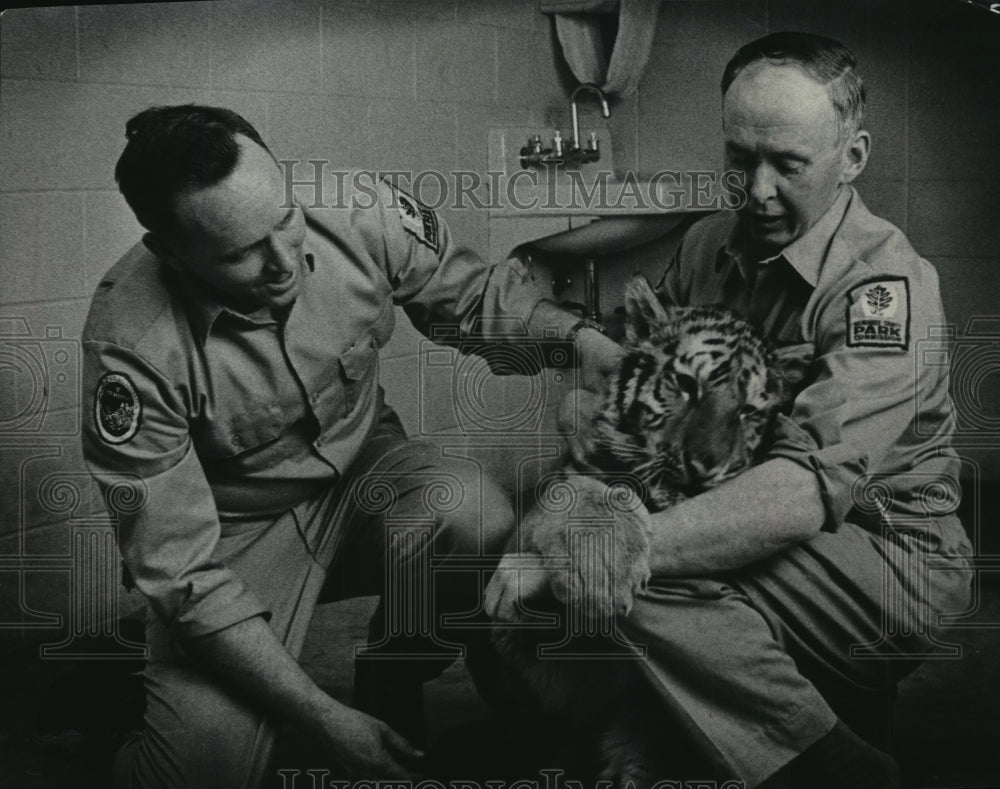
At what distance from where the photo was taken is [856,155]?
2.71 metres

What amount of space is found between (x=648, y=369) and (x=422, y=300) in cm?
53

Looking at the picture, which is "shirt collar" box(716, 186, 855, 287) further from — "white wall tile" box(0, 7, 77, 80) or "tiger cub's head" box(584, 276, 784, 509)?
"white wall tile" box(0, 7, 77, 80)

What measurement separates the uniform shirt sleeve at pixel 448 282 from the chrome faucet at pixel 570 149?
0.77 feet

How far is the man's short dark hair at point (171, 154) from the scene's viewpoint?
271cm

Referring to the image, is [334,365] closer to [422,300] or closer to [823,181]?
[422,300]

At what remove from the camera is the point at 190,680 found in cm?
282

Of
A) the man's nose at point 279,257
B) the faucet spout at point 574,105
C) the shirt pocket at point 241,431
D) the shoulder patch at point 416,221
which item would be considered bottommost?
the shirt pocket at point 241,431

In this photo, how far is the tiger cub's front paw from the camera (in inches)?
108

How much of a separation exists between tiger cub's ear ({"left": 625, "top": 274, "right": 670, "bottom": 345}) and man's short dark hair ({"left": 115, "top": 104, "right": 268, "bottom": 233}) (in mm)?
886

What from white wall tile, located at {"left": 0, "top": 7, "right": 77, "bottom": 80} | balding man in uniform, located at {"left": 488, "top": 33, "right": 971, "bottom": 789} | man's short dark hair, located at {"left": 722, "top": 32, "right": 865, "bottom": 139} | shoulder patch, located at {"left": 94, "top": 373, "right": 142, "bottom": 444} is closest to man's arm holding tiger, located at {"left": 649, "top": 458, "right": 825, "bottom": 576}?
balding man in uniform, located at {"left": 488, "top": 33, "right": 971, "bottom": 789}

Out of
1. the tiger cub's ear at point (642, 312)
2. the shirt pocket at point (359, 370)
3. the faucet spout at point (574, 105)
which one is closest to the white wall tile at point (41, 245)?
the shirt pocket at point (359, 370)

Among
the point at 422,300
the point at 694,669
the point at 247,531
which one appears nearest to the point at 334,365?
the point at 422,300

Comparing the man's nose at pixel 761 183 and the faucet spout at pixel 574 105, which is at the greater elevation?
the faucet spout at pixel 574 105

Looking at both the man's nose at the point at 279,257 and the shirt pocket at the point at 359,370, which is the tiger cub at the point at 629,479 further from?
the man's nose at the point at 279,257
